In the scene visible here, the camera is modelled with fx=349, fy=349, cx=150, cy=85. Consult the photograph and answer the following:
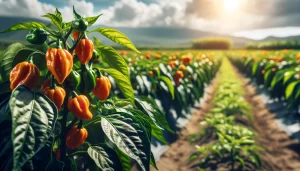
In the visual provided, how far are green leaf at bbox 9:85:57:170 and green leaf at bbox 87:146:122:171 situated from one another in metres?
0.27

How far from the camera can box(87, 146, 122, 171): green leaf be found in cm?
101

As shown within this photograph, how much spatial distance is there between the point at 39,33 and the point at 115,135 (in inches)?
13.6

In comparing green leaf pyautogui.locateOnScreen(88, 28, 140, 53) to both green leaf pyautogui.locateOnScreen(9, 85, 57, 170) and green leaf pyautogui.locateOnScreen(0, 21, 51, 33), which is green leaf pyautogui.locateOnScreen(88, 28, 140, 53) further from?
green leaf pyautogui.locateOnScreen(9, 85, 57, 170)

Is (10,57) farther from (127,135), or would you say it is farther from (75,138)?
(127,135)

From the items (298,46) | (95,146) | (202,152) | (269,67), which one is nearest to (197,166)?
(202,152)

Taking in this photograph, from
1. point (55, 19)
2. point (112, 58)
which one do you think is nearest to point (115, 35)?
point (112, 58)

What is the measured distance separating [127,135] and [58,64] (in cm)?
27

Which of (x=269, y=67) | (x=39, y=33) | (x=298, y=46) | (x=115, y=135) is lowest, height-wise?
(x=298, y=46)

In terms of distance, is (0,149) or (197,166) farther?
(197,166)

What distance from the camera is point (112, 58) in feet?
3.74

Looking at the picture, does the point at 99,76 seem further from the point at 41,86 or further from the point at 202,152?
the point at 202,152

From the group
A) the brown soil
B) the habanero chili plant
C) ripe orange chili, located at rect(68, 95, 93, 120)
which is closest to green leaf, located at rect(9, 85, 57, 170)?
the habanero chili plant

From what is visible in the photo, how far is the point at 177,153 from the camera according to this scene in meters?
3.84

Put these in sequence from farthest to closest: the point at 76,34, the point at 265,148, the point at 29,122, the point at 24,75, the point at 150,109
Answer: the point at 265,148
the point at 150,109
the point at 76,34
the point at 24,75
the point at 29,122
